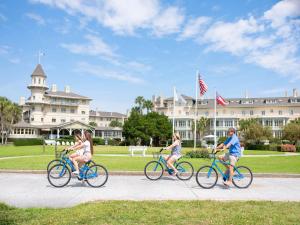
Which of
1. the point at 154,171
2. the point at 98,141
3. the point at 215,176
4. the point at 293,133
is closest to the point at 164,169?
the point at 154,171

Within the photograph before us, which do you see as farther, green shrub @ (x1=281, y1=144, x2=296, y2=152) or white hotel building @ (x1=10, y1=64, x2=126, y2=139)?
white hotel building @ (x1=10, y1=64, x2=126, y2=139)

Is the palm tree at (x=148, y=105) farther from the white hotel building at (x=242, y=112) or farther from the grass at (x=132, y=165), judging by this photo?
the grass at (x=132, y=165)

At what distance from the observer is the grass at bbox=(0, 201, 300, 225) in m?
6.61

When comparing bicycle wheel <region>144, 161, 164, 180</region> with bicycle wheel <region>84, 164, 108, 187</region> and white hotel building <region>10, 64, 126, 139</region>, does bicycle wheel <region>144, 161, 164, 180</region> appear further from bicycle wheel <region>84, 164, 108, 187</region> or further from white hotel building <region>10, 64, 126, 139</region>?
white hotel building <region>10, 64, 126, 139</region>

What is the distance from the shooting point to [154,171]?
13453mm

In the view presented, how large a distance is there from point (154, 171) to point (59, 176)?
3.54 metres

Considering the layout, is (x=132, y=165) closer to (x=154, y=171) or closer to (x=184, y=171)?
(x=154, y=171)

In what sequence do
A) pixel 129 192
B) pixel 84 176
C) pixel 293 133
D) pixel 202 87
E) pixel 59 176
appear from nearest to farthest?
pixel 129 192, pixel 84 176, pixel 59 176, pixel 202 87, pixel 293 133

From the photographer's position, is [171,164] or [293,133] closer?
[171,164]

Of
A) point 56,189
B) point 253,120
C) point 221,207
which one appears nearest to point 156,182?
point 56,189

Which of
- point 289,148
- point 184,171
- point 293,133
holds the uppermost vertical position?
point 293,133

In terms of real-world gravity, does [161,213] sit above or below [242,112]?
below

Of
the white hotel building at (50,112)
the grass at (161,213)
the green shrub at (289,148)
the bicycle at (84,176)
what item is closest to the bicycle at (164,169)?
the bicycle at (84,176)

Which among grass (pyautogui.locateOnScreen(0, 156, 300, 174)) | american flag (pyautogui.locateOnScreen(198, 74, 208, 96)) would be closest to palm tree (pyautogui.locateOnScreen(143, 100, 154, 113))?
american flag (pyautogui.locateOnScreen(198, 74, 208, 96))
